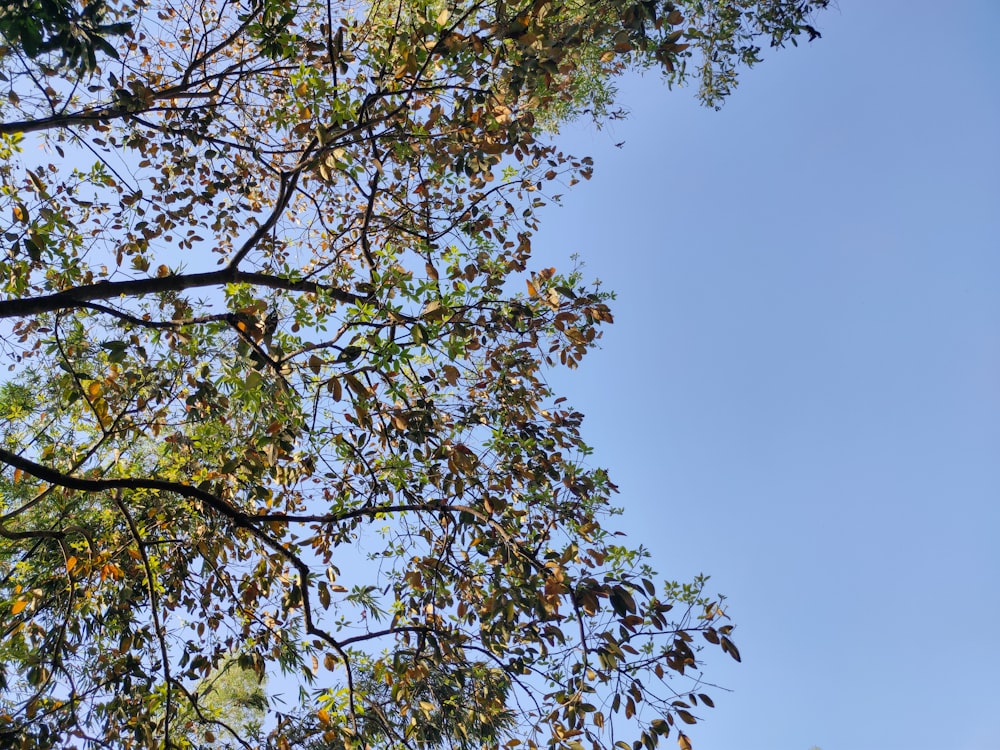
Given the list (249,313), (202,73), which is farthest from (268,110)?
(249,313)

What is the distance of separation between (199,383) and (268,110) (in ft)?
10.1

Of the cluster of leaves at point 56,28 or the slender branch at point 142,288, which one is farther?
the slender branch at point 142,288

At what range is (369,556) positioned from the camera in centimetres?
489

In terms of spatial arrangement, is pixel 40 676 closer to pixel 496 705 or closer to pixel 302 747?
pixel 302 747

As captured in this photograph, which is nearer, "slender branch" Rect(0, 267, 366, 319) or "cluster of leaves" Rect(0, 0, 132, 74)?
"cluster of leaves" Rect(0, 0, 132, 74)

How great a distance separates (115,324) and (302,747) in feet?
11.0

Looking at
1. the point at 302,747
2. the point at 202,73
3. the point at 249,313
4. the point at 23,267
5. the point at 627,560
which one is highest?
the point at 202,73

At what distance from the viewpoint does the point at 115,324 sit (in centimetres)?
543

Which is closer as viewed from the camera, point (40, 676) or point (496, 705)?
point (40, 676)

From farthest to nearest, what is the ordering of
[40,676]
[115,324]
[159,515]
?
[115,324], [159,515], [40,676]

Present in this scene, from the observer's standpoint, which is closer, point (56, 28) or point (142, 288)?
point (56, 28)

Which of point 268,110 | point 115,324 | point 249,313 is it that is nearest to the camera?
point 249,313

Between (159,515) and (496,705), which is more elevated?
(159,515)


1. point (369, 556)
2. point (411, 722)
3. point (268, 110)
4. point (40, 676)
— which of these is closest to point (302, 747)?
point (411, 722)
